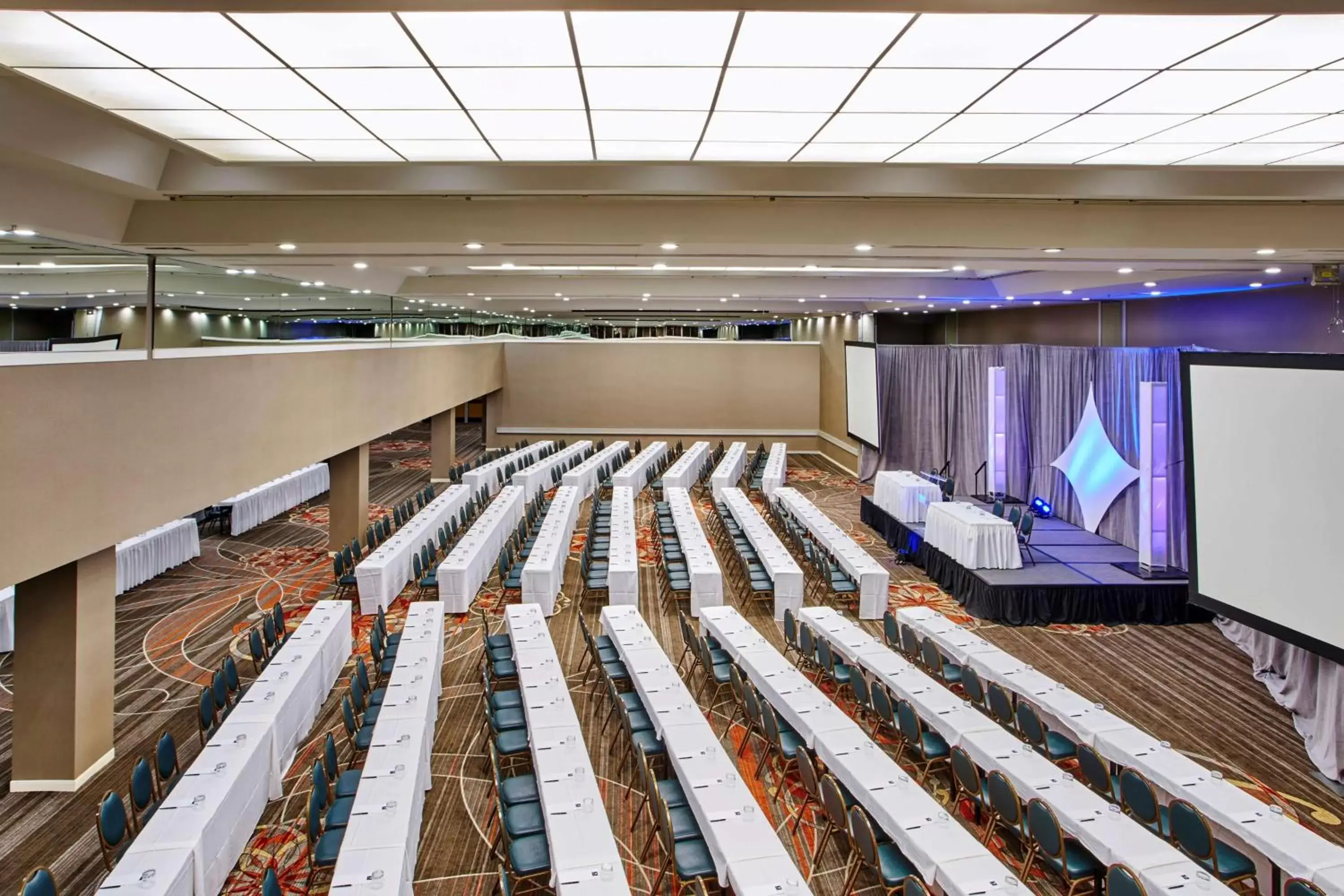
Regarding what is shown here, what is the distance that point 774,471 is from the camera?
2006 cm

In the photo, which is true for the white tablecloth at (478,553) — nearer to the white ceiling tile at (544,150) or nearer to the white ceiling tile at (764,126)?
the white ceiling tile at (544,150)

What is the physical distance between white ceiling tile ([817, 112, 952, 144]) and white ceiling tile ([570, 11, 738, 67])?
1.24 meters

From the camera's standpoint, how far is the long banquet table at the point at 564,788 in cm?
483

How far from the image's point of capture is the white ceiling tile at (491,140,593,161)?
5.41 m

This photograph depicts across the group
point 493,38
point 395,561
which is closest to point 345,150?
point 493,38

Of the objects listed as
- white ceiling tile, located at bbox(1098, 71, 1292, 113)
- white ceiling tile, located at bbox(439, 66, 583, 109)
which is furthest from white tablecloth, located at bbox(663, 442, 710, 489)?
white ceiling tile, located at bbox(1098, 71, 1292, 113)

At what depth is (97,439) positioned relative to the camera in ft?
22.1

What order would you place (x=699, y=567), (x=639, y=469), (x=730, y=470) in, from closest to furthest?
(x=699, y=567) < (x=730, y=470) < (x=639, y=469)

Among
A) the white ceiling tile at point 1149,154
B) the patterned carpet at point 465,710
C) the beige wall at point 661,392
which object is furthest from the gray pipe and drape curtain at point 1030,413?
the beige wall at point 661,392

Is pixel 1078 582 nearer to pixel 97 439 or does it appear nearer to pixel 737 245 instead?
pixel 737 245

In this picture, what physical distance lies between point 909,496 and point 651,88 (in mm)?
12288

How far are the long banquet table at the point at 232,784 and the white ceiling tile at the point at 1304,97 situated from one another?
7549 mm

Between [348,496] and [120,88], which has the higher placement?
[120,88]

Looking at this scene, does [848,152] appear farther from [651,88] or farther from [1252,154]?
[1252,154]
